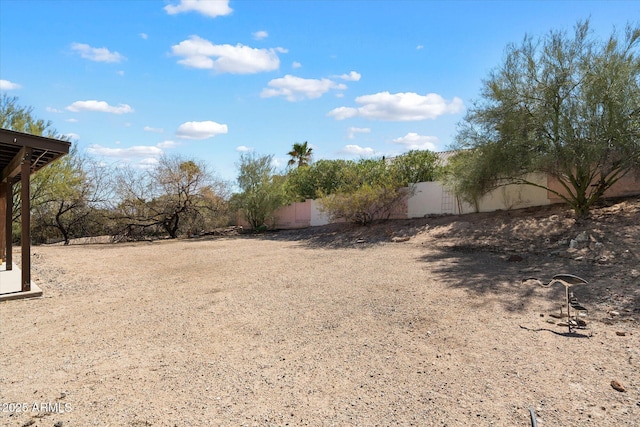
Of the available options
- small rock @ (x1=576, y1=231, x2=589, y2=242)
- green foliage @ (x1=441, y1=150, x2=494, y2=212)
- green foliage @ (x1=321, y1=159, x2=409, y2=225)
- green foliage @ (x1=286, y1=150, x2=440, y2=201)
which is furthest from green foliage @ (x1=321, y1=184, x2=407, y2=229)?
small rock @ (x1=576, y1=231, x2=589, y2=242)

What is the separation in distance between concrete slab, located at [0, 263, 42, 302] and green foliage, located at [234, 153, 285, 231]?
1493 centimetres

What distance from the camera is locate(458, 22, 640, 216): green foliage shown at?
1020 centimetres

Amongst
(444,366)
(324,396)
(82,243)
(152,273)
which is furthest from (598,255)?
(82,243)

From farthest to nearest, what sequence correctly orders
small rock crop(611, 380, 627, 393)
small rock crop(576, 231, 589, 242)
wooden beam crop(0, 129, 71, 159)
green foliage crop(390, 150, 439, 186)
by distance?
1. green foliage crop(390, 150, 439, 186)
2. small rock crop(576, 231, 589, 242)
3. wooden beam crop(0, 129, 71, 159)
4. small rock crop(611, 380, 627, 393)

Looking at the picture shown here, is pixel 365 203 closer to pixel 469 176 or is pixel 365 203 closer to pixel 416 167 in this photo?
pixel 416 167

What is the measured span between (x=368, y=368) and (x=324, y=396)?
0.71 meters

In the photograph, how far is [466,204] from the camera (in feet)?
54.7

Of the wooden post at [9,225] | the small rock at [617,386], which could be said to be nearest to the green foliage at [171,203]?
the wooden post at [9,225]

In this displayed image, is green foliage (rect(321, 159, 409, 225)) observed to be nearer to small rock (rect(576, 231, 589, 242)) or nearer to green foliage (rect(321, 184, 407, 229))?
green foliage (rect(321, 184, 407, 229))

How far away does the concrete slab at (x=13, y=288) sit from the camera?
7160 mm

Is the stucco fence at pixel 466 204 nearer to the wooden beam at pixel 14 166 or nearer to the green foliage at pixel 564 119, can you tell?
the green foliage at pixel 564 119

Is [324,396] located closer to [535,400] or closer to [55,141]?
[535,400]

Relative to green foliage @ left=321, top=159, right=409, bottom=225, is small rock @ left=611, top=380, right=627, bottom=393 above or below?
below

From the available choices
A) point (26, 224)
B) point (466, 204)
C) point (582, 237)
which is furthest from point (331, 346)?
point (466, 204)
